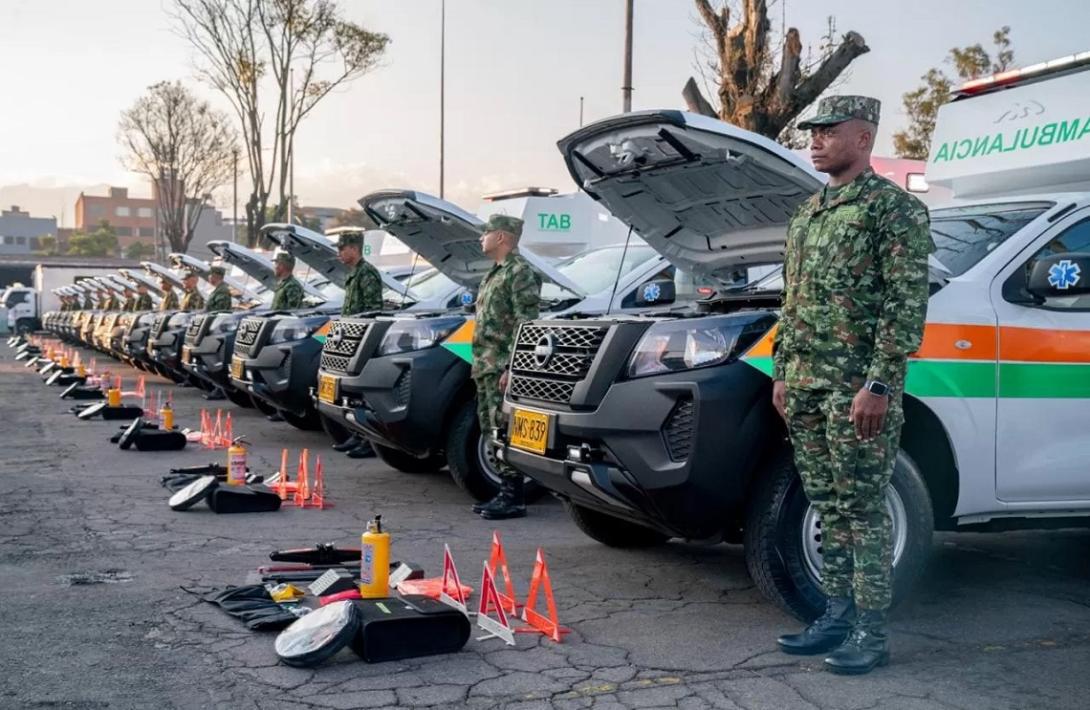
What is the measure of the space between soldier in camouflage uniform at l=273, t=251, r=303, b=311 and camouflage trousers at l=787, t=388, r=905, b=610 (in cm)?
881

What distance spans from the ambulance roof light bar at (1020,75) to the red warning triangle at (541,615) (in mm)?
4321

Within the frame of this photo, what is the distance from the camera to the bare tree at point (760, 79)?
699 inches

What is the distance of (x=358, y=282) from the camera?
9.89 m

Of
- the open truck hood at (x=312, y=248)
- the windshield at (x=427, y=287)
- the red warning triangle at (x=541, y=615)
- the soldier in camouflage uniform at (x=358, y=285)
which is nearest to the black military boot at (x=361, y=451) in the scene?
the soldier in camouflage uniform at (x=358, y=285)

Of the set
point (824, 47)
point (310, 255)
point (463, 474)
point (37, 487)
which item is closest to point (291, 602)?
point (463, 474)

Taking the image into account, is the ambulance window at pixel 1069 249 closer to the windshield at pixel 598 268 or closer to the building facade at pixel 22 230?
the windshield at pixel 598 268

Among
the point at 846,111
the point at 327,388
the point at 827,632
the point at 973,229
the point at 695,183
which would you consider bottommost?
the point at 827,632

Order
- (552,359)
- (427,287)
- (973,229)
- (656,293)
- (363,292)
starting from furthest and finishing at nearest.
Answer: (427,287), (363,292), (656,293), (973,229), (552,359)

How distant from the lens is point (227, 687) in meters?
3.93

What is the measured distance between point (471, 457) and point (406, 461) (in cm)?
140

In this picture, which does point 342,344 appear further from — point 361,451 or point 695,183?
point 695,183

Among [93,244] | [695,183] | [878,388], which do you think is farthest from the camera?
[93,244]

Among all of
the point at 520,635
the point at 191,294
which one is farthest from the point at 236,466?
the point at 191,294

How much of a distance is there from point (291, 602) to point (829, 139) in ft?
9.30
